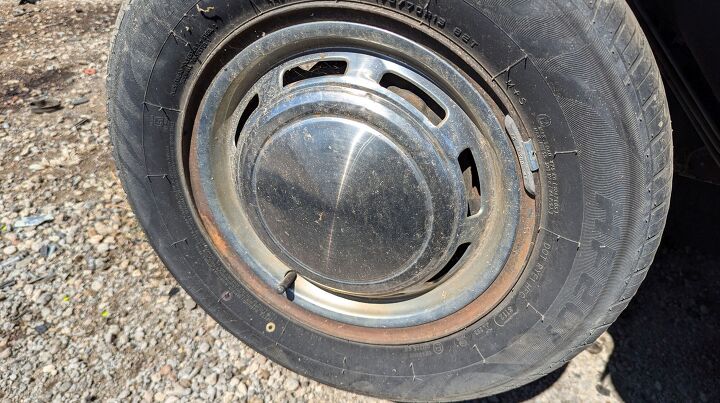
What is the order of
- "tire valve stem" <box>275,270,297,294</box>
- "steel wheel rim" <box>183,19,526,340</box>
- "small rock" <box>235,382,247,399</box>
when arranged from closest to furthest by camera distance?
"steel wheel rim" <box>183,19,526,340</box> < "tire valve stem" <box>275,270,297,294</box> < "small rock" <box>235,382,247,399</box>

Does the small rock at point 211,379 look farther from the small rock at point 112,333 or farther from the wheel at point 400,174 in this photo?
the small rock at point 112,333

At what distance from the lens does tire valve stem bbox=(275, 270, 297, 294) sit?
5.59 ft

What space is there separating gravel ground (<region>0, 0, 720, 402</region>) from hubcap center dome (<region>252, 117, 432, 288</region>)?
2.12ft

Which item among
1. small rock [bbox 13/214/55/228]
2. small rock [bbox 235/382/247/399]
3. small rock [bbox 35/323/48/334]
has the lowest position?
small rock [bbox 13/214/55/228]

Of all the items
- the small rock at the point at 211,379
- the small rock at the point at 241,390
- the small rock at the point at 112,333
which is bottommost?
the small rock at the point at 112,333

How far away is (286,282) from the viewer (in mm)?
1713

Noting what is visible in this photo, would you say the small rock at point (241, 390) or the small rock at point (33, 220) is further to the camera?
the small rock at point (33, 220)

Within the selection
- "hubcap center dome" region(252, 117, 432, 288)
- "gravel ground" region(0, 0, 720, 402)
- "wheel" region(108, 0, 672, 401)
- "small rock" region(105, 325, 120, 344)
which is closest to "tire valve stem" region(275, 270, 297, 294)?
"wheel" region(108, 0, 672, 401)

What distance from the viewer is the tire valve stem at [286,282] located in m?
1.70

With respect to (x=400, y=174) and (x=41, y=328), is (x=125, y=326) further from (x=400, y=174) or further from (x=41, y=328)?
(x=400, y=174)

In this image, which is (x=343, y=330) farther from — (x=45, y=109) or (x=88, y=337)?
(x=45, y=109)

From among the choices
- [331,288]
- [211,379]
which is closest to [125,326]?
[211,379]

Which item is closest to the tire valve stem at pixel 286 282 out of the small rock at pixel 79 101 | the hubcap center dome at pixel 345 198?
the hubcap center dome at pixel 345 198

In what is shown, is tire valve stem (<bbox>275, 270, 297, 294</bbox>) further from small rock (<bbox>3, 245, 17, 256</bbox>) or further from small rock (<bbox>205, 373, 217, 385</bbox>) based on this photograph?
small rock (<bbox>3, 245, 17, 256</bbox>)
